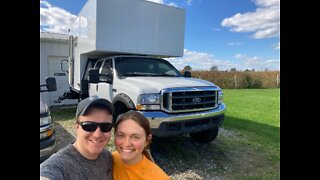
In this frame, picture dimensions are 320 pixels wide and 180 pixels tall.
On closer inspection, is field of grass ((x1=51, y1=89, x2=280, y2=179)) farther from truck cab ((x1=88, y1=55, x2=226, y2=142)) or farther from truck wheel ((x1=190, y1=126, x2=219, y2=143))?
truck cab ((x1=88, y1=55, x2=226, y2=142))

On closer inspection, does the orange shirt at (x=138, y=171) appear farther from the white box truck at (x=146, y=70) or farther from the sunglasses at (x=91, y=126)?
the white box truck at (x=146, y=70)

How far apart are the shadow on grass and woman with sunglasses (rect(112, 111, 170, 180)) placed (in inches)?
107

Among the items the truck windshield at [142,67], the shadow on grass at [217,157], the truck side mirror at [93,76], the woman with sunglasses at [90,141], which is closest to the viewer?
the woman with sunglasses at [90,141]

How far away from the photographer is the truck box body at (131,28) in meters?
5.69

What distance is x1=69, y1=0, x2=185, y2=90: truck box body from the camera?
569 centimetres

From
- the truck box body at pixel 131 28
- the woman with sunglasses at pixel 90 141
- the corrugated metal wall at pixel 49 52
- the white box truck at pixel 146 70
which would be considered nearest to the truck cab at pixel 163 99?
the white box truck at pixel 146 70

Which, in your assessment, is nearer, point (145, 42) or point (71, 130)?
point (145, 42)

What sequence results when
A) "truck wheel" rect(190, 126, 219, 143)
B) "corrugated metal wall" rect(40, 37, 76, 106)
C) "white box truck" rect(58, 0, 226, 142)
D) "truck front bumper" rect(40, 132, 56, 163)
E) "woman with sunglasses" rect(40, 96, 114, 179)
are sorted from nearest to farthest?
"woman with sunglasses" rect(40, 96, 114, 179) → "truck front bumper" rect(40, 132, 56, 163) → "white box truck" rect(58, 0, 226, 142) → "truck wheel" rect(190, 126, 219, 143) → "corrugated metal wall" rect(40, 37, 76, 106)

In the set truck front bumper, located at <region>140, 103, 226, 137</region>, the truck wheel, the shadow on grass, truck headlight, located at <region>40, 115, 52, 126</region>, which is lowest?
the shadow on grass

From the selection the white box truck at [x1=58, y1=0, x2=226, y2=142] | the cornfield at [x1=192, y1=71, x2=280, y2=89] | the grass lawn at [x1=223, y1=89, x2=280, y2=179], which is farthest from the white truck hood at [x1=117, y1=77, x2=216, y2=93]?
the cornfield at [x1=192, y1=71, x2=280, y2=89]
